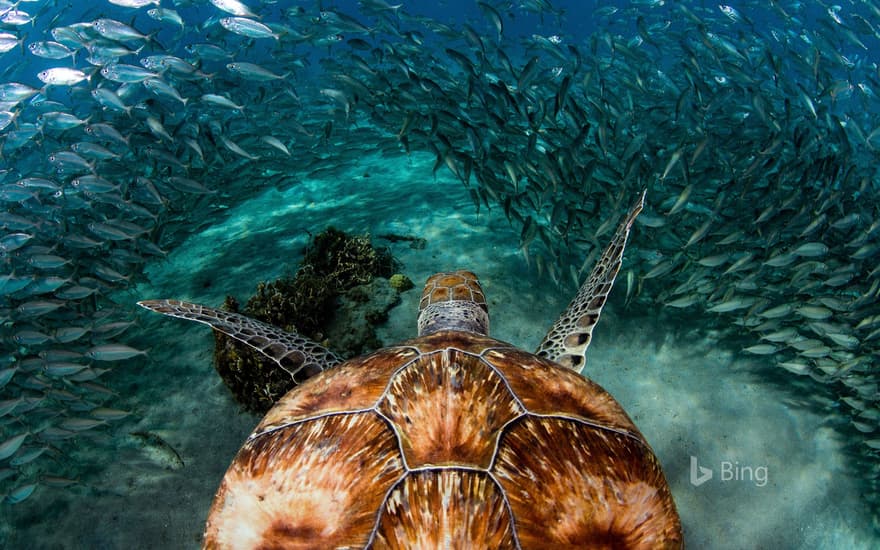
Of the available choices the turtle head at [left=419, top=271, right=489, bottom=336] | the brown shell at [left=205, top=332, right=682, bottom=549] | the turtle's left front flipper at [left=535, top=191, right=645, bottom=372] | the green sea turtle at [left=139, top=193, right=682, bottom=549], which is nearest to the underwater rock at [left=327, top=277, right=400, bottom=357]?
the turtle head at [left=419, top=271, right=489, bottom=336]

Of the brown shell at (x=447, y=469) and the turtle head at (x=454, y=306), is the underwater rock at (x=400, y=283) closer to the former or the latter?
the turtle head at (x=454, y=306)

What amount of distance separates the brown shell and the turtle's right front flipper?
0.83 metres

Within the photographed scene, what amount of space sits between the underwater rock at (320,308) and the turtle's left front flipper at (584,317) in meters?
1.87

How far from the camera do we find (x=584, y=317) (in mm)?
2725

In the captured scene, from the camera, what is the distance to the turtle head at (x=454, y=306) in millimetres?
2848

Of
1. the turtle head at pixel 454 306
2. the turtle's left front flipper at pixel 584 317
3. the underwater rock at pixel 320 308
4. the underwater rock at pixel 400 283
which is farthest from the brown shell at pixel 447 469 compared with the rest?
the underwater rock at pixel 400 283

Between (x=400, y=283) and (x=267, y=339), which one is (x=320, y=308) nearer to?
(x=400, y=283)

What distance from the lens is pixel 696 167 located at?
607 cm

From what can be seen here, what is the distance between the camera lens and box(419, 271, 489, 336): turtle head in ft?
9.34

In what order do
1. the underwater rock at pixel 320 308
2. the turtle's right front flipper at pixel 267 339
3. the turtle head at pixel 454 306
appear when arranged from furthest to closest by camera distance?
the underwater rock at pixel 320 308 < the turtle head at pixel 454 306 < the turtle's right front flipper at pixel 267 339

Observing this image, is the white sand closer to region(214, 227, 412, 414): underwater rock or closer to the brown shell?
region(214, 227, 412, 414): underwater rock

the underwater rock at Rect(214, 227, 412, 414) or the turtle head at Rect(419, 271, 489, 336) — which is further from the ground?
the turtle head at Rect(419, 271, 489, 336)

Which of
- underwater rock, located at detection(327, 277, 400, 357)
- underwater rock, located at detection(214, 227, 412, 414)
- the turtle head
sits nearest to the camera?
the turtle head

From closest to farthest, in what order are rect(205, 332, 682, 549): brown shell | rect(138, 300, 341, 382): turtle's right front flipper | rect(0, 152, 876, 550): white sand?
rect(205, 332, 682, 549): brown shell, rect(138, 300, 341, 382): turtle's right front flipper, rect(0, 152, 876, 550): white sand
